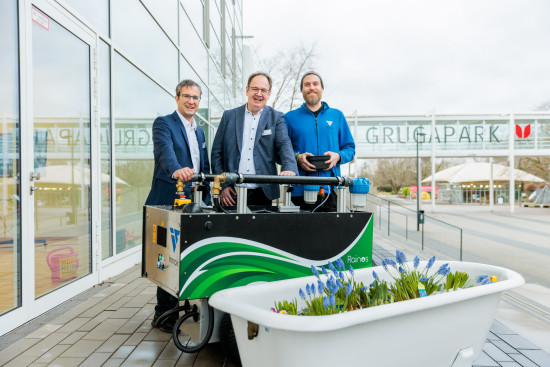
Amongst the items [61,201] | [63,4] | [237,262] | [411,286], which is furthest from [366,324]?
[63,4]

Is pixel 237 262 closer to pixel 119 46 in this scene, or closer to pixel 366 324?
pixel 366 324

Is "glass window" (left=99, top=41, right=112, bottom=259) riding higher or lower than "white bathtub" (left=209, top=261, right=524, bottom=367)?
higher

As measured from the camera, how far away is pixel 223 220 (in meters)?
2.05

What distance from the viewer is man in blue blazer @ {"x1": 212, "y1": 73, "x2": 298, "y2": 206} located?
2.80 m

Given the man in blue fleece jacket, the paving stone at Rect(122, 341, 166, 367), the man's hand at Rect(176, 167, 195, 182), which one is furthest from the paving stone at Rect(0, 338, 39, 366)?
the man in blue fleece jacket

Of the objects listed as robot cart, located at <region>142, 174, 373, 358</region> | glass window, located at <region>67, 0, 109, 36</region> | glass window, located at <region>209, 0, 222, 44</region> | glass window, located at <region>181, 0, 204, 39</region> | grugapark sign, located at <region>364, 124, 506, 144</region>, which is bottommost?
robot cart, located at <region>142, 174, 373, 358</region>

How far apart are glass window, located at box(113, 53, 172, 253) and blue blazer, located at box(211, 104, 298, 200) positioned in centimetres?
249

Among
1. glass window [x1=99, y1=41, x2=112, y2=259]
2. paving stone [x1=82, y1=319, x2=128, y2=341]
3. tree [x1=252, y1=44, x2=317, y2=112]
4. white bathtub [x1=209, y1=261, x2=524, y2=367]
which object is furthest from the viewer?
tree [x1=252, y1=44, x2=317, y2=112]

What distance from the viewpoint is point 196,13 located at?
909cm

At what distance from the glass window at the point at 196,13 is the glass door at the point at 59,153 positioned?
4.42 metres

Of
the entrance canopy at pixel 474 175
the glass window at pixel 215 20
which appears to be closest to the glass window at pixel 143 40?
the glass window at pixel 215 20

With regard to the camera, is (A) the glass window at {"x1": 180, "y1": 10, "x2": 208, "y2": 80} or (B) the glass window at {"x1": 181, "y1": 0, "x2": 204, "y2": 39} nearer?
(A) the glass window at {"x1": 180, "y1": 10, "x2": 208, "y2": 80}

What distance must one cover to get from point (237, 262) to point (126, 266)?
3.28 meters

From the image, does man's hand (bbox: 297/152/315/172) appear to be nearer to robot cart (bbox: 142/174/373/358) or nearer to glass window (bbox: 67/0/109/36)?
robot cart (bbox: 142/174/373/358)
